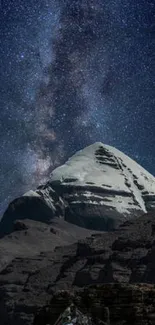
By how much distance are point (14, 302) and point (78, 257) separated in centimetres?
1994

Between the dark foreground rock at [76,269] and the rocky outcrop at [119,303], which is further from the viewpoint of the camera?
the dark foreground rock at [76,269]

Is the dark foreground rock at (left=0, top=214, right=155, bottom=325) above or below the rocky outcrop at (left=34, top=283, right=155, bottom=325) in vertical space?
above

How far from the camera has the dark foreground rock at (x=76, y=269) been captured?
12231 cm

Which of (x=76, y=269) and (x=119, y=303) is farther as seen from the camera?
(x=76, y=269)

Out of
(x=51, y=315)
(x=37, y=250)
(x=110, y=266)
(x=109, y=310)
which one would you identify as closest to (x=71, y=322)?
(x=109, y=310)

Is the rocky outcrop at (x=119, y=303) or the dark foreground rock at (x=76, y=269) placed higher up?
the dark foreground rock at (x=76, y=269)

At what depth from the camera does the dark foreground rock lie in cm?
12231

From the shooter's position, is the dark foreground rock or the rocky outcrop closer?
the rocky outcrop

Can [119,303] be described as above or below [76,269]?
below

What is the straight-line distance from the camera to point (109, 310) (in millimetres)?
26906

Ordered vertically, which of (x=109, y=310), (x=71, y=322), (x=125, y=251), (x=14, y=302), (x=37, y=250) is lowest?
(x=71, y=322)

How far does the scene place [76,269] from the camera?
135 m

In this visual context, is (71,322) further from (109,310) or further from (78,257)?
(78,257)

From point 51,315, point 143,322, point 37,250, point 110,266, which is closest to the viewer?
point 143,322
